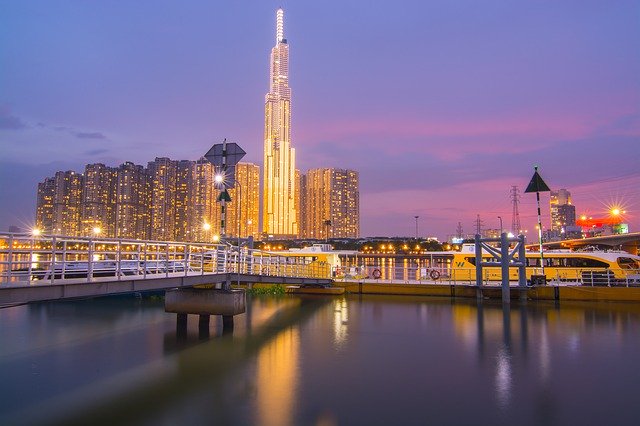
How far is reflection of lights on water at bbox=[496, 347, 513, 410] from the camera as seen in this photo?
14516 mm

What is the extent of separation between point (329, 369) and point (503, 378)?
21.3 feet

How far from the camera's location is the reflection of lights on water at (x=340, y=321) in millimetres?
23750

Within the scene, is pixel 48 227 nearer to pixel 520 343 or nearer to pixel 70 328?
pixel 70 328

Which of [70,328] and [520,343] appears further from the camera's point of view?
[70,328]

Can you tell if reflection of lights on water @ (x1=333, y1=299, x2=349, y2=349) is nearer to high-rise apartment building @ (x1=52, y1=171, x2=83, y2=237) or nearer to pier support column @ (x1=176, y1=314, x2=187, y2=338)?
pier support column @ (x1=176, y1=314, x2=187, y2=338)

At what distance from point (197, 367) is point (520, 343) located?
15593mm

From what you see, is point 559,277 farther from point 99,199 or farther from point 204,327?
point 99,199

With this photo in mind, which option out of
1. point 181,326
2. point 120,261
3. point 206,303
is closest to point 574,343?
point 206,303

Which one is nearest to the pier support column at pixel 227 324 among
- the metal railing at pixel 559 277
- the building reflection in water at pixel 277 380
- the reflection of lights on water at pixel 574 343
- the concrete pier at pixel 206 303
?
the concrete pier at pixel 206 303

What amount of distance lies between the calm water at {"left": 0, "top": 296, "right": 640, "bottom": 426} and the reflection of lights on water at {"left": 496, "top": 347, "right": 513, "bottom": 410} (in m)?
0.06

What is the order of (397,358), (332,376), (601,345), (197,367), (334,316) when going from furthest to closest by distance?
(334,316) < (601,345) < (397,358) < (197,367) < (332,376)

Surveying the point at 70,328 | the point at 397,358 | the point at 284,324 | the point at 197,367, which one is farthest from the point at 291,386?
the point at 70,328

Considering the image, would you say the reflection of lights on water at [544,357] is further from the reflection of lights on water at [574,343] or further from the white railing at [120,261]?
the white railing at [120,261]

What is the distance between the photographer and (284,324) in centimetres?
2888
